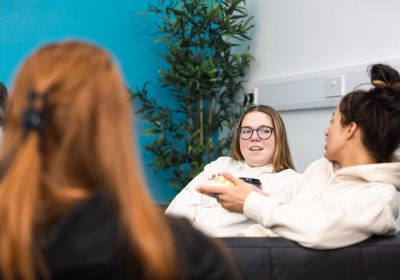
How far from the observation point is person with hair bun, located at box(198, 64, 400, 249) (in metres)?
1.62

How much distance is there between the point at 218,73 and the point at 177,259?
3.09 meters

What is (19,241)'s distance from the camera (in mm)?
876

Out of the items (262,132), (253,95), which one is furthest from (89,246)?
(253,95)

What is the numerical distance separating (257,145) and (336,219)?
1.05 m

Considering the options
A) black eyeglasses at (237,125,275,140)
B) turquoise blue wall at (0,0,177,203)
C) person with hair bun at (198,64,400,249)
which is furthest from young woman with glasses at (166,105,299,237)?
turquoise blue wall at (0,0,177,203)

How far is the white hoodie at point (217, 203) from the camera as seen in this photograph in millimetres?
2318

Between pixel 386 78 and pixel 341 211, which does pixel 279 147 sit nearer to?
pixel 386 78

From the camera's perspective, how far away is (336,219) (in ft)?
5.26

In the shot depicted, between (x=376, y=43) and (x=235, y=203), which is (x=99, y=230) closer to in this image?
(x=235, y=203)

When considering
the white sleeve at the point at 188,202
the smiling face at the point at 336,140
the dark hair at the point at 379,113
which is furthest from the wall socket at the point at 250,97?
the dark hair at the point at 379,113

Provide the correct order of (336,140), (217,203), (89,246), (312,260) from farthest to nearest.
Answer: (217,203) < (336,140) < (312,260) < (89,246)

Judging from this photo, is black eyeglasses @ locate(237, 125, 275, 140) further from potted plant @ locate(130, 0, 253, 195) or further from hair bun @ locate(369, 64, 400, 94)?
potted plant @ locate(130, 0, 253, 195)

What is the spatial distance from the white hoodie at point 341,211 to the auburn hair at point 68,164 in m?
0.78

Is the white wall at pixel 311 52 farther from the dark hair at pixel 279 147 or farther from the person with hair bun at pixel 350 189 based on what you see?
the person with hair bun at pixel 350 189
